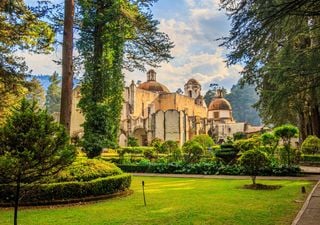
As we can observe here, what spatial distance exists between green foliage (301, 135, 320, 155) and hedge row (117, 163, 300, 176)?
7302mm

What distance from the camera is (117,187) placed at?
10.1 m

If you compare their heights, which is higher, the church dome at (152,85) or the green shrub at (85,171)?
the church dome at (152,85)

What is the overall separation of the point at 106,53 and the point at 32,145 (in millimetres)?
12635

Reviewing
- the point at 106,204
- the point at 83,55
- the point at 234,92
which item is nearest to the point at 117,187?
the point at 106,204

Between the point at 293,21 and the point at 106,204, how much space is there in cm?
637

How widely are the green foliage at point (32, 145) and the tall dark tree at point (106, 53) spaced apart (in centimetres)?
1070

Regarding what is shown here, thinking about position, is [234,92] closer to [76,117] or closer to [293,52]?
[76,117]

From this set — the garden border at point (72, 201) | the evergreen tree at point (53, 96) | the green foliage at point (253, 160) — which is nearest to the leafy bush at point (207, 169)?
the green foliage at point (253, 160)

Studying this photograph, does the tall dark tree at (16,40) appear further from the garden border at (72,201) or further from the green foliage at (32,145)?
the green foliage at (32,145)

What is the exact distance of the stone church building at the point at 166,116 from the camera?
3838 centimetres

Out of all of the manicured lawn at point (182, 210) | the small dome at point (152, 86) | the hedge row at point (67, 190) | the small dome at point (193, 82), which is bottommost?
the manicured lawn at point (182, 210)

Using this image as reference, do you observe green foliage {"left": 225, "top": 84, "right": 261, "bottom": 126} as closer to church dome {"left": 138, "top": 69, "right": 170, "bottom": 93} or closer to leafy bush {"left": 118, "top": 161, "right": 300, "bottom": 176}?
church dome {"left": 138, "top": 69, "right": 170, "bottom": 93}

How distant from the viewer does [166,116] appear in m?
38.3

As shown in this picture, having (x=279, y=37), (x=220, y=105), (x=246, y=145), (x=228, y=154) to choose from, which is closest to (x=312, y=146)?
(x=246, y=145)
